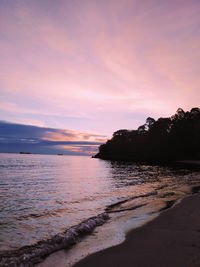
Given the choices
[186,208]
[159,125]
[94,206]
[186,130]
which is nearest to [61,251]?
[94,206]

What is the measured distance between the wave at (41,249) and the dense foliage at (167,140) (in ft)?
320

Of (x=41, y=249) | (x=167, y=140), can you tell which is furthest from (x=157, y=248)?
(x=167, y=140)

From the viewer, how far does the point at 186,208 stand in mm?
12062

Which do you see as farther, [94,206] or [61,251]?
[94,206]

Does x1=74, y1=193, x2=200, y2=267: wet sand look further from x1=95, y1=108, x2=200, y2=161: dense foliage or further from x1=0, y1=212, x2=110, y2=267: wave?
x1=95, y1=108, x2=200, y2=161: dense foliage

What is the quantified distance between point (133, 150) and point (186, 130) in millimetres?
51929

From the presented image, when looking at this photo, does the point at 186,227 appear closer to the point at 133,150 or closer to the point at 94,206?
the point at 94,206

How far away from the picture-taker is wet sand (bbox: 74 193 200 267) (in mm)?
5584

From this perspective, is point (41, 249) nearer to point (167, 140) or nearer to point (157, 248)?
point (157, 248)

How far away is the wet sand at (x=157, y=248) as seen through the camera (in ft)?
18.3

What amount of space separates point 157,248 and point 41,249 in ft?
12.9

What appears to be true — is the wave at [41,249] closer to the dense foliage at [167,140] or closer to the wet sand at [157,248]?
the wet sand at [157,248]

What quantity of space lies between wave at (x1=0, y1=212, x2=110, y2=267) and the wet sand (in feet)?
5.02

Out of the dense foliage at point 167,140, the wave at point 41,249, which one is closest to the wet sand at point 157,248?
the wave at point 41,249
